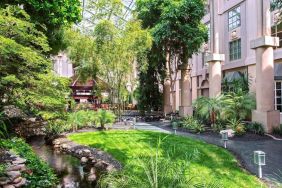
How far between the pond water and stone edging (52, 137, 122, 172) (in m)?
0.23

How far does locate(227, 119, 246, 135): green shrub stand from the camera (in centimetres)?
1237

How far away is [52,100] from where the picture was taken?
955cm

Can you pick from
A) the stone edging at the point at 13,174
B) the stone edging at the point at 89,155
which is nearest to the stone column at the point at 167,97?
the stone edging at the point at 89,155

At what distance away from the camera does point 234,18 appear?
20.9 metres

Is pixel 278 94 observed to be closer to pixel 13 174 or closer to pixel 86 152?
pixel 86 152

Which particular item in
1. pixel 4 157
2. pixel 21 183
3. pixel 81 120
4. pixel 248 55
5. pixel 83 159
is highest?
pixel 248 55

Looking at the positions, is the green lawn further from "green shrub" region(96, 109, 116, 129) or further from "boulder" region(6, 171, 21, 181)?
"boulder" region(6, 171, 21, 181)

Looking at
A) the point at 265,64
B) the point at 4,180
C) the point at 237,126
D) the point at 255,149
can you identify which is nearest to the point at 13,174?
the point at 4,180

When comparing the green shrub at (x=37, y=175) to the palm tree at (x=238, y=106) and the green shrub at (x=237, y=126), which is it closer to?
the green shrub at (x=237, y=126)

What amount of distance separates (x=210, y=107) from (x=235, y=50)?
816 centimetres

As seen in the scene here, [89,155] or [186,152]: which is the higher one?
[186,152]

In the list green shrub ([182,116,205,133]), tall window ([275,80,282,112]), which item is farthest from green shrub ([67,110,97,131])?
tall window ([275,80,282,112])

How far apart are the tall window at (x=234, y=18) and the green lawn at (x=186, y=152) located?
11.6 m

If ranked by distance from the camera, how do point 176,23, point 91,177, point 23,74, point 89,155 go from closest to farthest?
1. point 91,177
2. point 23,74
3. point 89,155
4. point 176,23
